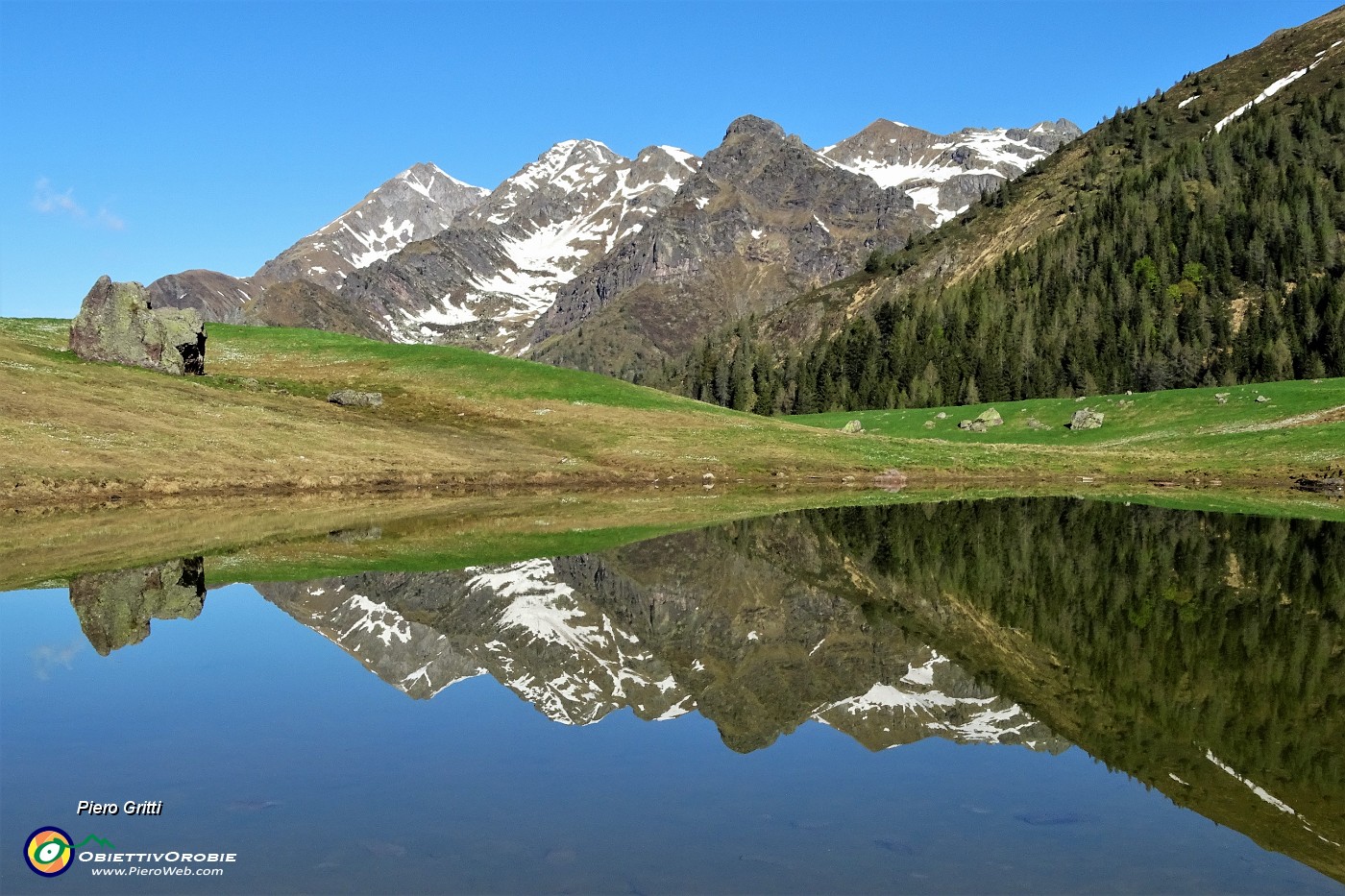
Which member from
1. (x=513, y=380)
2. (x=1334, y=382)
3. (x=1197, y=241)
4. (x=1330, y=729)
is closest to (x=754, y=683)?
(x=1330, y=729)

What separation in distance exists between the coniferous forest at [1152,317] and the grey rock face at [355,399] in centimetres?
10086

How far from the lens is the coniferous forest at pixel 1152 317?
479ft

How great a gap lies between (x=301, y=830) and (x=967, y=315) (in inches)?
7214

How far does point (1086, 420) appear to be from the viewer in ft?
335

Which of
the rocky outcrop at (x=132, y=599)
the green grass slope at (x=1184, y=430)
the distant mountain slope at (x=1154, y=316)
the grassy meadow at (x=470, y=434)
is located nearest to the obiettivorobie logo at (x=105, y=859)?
the rocky outcrop at (x=132, y=599)

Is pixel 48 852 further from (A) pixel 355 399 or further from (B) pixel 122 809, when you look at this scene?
(A) pixel 355 399

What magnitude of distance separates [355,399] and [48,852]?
78.9 m

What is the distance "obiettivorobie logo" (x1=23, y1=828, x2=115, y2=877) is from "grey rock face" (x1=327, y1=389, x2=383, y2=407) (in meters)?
78.0

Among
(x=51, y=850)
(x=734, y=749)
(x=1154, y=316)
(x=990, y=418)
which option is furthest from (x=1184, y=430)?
(x=51, y=850)

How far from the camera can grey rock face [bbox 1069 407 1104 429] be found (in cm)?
10150

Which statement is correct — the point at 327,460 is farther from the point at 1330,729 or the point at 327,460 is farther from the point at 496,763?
the point at 1330,729

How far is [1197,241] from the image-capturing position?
586 feet

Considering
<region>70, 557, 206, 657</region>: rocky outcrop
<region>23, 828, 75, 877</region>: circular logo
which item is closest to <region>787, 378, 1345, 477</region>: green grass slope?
<region>70, 557, 206, 657</region>: rocky outcrop

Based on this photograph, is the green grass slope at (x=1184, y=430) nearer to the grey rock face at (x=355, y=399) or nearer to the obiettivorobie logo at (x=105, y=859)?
the grey rock face at (x=355, y=399)
